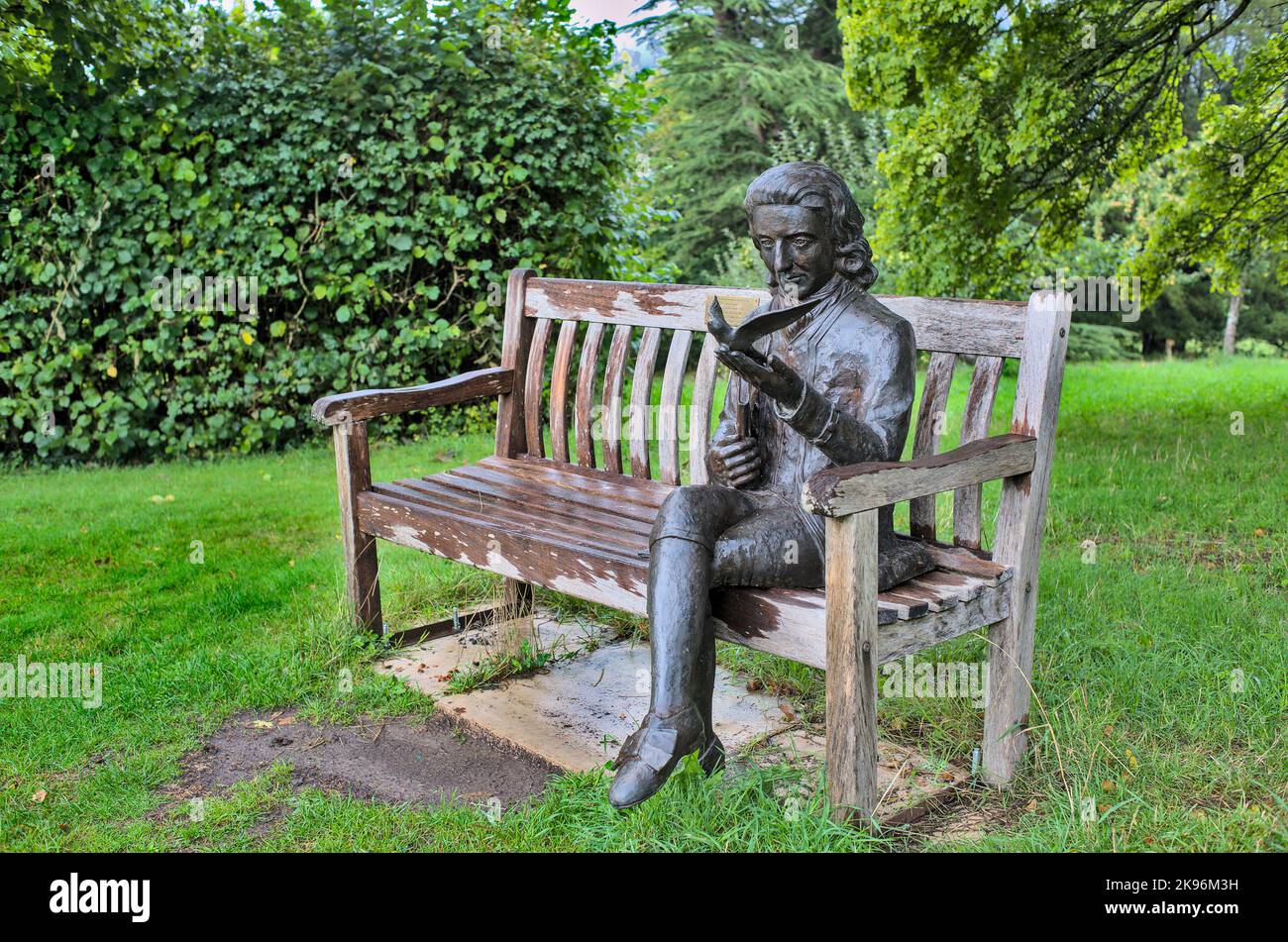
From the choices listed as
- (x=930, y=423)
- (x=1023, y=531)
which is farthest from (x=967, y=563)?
(x=930, y=423)

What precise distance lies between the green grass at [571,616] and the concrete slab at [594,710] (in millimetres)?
117

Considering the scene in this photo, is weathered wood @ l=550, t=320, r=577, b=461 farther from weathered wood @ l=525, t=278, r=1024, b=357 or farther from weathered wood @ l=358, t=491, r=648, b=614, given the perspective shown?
weathered wood @ l=358, t=491, r=648, b=614

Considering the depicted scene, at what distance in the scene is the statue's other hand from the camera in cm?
298

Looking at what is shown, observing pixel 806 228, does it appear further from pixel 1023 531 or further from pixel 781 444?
pixel 1023 531

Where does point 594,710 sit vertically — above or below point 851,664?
below

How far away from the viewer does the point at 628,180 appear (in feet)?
27.9

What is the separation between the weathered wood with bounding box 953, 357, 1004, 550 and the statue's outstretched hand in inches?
25.6

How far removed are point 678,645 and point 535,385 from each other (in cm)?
192

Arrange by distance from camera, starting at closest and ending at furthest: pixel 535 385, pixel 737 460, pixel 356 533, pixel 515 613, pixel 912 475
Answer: pixel 912 475 < pixel 737 460 < pixel 356 533 < pixel 535 385 < pixel 515 613

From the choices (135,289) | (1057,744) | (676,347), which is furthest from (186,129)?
(1057,744)

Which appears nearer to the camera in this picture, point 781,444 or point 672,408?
point 781,444

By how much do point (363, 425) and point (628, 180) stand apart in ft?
16.1

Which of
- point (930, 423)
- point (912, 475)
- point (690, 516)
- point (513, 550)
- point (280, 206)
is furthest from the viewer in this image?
point (280, 206)

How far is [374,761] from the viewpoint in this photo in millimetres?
3436
